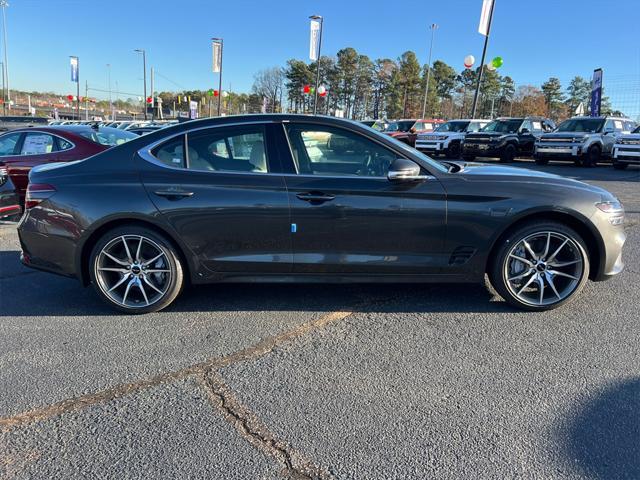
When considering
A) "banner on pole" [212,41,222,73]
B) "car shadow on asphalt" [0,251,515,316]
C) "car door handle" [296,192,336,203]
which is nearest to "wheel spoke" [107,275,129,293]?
"car shadow on asphalt" [0,251,515,316]

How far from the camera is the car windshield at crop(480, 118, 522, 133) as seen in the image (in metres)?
20.6

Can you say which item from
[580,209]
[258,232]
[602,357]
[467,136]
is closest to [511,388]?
[602,357]

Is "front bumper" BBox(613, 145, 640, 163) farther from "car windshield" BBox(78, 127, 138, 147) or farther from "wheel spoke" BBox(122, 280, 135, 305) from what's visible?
"wheel spoke" BBox(122, 280, 135, 305)

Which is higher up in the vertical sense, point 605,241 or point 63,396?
point 605,241

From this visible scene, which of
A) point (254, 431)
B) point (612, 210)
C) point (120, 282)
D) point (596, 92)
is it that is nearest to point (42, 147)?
point (120, 282)

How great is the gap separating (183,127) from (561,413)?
3342 millimetres

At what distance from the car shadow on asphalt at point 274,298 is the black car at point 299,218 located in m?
0.29

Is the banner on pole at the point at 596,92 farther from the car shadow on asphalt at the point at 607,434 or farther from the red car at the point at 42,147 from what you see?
the car shadow on asphalt at the point at 607,434

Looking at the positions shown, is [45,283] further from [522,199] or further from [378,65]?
[378,65]

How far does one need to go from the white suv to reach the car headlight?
17547 millimetres

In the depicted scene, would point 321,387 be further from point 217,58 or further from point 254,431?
point 217,58

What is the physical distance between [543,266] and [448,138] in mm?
18153

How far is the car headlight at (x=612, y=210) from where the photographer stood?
3818mm

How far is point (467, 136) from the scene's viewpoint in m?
20.2
